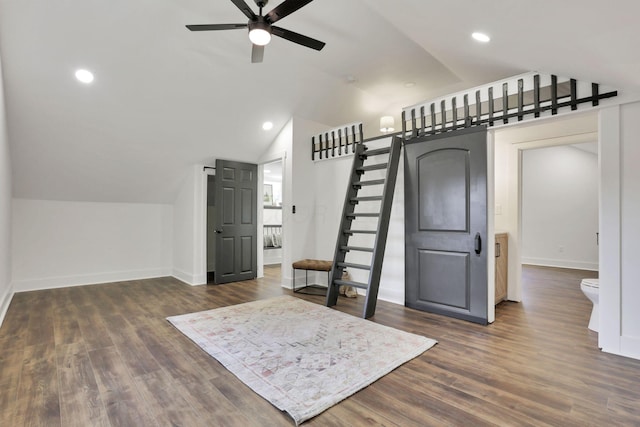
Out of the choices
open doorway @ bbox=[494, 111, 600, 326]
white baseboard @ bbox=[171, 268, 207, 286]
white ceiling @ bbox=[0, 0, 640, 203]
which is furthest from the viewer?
white baseboard @ bbox=[171, 268, 207, 286]

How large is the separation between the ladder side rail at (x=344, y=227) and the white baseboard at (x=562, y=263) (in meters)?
5.64

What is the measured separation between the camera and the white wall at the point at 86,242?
16.3 feet

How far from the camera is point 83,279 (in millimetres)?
5379

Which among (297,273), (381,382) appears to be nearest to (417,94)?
(297,273)

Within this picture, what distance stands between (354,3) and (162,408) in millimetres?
3882

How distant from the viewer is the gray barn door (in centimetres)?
546

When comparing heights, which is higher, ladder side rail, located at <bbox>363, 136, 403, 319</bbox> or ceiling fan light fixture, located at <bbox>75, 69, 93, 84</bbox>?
ceiling fan light fixture, located at <bbox>75, 69, 93, 84</bbox>

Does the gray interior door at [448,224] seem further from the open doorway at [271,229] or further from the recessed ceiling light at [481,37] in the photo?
the open doorway at [271,229]

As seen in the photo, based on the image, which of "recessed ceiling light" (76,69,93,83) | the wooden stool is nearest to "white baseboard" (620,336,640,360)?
the wooden stool

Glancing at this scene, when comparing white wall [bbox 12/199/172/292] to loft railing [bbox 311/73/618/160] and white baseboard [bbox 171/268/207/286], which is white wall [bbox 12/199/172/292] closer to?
white baseboard [bbox 171/268/207/286]

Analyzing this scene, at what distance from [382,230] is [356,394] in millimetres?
2067

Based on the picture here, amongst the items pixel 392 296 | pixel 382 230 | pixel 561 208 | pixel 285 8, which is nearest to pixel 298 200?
pixel 382 230

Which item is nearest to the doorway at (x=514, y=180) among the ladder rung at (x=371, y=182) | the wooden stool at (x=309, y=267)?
the ladder rung at (x=371, y=182)

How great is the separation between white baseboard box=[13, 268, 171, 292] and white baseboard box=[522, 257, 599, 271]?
26.7ft
